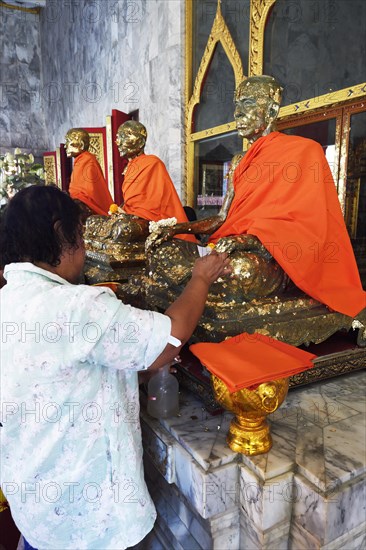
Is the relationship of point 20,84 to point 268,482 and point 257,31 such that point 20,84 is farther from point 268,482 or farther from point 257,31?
point 268,482

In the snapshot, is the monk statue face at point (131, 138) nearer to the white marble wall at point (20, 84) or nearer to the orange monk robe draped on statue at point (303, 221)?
the orange monk robe draped on statue at point (303, 221)

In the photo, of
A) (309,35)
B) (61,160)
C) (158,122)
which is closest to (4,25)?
(61,160)

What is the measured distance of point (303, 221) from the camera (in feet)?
5.33

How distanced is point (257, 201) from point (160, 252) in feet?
1.70

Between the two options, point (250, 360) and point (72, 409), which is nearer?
point (72, 409)

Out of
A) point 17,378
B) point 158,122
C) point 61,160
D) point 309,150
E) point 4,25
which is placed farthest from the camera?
point 4,25

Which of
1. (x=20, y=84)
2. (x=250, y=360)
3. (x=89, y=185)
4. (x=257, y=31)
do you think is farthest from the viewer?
(x=20, y=84)

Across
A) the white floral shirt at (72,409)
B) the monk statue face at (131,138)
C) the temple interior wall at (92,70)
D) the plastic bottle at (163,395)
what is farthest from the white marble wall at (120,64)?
the white floral shirt at (72,409)

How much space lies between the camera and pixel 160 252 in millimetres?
1904

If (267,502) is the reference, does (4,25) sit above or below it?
above

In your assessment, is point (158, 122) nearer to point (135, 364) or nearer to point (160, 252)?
point (160, 252)

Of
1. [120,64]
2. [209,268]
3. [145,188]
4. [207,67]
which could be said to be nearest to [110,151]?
[120,64]

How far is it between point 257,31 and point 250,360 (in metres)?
3.79

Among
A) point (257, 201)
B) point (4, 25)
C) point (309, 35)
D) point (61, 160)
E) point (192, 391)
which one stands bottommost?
point (192, 391)
